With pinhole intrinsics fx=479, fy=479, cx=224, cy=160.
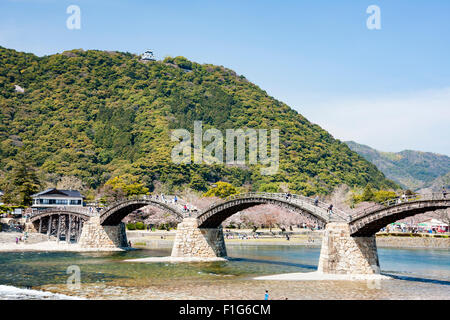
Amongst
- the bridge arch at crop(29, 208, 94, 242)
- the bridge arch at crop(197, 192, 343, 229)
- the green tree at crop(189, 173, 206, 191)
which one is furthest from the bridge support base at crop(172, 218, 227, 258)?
the green tree at crop(189, 173, 206, 191)

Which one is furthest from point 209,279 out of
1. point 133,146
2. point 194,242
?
point 133,146

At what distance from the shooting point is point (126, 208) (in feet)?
227

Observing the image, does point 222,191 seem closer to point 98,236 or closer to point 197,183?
point 197,183

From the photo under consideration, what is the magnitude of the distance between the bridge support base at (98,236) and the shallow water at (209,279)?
1148 centimetres

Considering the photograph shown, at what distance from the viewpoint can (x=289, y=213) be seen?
4281 inches

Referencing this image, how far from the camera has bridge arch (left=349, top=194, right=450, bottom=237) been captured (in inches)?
1404

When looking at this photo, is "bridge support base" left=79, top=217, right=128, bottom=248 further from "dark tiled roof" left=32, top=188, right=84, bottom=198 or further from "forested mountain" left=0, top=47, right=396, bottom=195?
"forested mountain" left=0, top=47, right=396, bottom=195

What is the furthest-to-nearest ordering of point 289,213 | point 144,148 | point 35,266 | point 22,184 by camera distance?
1. point 144,148
2. point 289,213
3. point 22,184
4. point 35,266

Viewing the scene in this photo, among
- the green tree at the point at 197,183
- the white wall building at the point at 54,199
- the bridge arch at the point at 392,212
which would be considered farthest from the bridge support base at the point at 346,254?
the green tree at the point at 197,183

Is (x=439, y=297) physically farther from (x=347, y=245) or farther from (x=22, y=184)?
(x=22, y=184)

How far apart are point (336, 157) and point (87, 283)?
157 m
